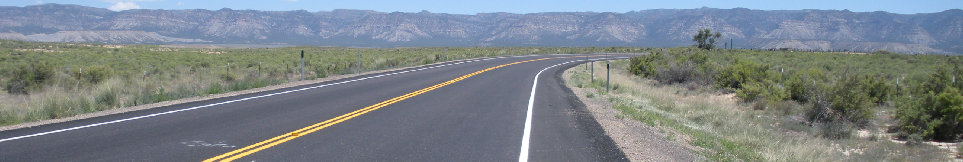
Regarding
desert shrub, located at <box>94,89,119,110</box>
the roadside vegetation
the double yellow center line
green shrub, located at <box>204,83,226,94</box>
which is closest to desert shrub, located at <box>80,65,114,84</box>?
green shrub, located at <box>204,83,226,94</box>

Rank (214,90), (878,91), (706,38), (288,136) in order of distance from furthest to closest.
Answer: (706,38) → (878,91) → (214,90) → (288,136)

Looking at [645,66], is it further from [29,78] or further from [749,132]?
[29,78]

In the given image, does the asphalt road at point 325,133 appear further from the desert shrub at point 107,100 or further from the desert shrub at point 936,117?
the desert shrub at point 936,117

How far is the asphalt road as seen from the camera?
786cm

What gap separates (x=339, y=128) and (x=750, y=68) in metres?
20.3

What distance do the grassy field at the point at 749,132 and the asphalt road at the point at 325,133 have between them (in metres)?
1.47

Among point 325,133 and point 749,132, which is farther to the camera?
point 749,132

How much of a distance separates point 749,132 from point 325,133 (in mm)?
7704

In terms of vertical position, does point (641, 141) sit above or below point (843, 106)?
above

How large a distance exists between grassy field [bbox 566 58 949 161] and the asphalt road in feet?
4.81

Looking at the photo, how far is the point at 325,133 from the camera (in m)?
9.60

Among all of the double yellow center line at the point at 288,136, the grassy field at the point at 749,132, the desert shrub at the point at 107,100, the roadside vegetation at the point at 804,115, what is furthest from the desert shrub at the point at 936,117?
the desert shrub at the point at 107,100

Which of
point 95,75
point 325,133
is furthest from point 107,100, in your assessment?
point 95,75

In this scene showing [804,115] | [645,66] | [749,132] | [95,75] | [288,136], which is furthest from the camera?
[645,66]
